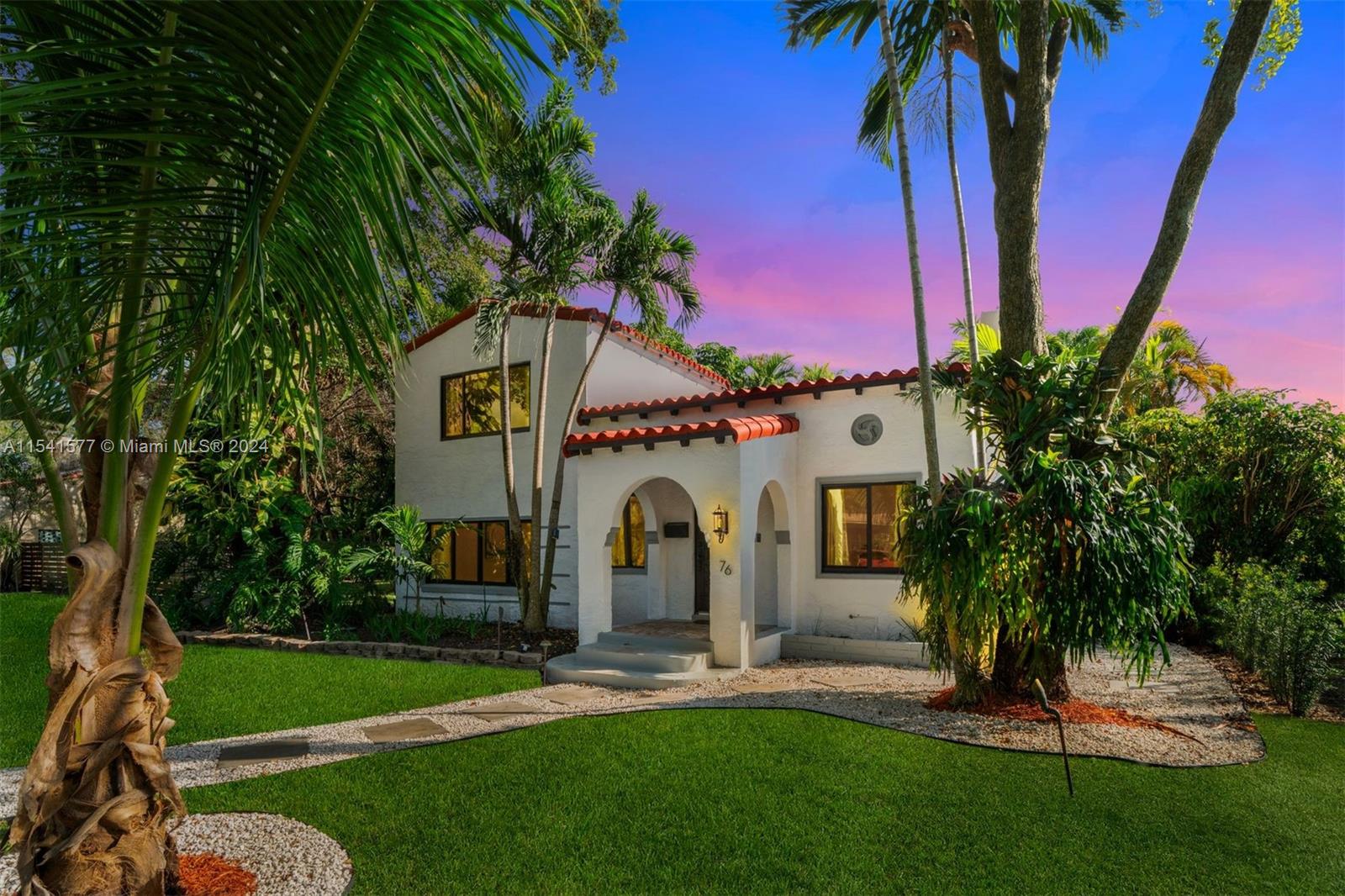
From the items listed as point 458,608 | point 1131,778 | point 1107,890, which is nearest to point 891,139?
point 1131,778

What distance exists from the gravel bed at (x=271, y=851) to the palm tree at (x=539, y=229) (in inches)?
333

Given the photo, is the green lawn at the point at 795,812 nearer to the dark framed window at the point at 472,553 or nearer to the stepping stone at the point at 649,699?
the stepping stone at the point at 649,699

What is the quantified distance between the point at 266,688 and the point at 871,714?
7.88m

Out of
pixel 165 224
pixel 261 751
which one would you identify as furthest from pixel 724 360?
pixel 165 224

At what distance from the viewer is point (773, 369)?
2678 centimetres

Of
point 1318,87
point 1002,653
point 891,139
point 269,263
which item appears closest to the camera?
point 269,263

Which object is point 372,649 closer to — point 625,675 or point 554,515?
point 554,515

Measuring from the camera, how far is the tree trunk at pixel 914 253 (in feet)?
28.8

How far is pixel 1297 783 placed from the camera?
21.3 feet

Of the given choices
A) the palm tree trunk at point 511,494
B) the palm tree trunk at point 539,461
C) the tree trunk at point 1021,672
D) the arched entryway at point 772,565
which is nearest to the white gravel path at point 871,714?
the tree trunk at point 1021,672

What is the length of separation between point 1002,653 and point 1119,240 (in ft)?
28.7

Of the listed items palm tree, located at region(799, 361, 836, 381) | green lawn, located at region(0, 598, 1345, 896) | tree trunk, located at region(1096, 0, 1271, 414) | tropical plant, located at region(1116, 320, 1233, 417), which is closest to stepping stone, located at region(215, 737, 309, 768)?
green lawn, located at region(0, 598, 1345, 896)

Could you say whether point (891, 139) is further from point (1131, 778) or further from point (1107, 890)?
point (1107, 890)

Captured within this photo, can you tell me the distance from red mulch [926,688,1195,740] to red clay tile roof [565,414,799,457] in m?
4.41
